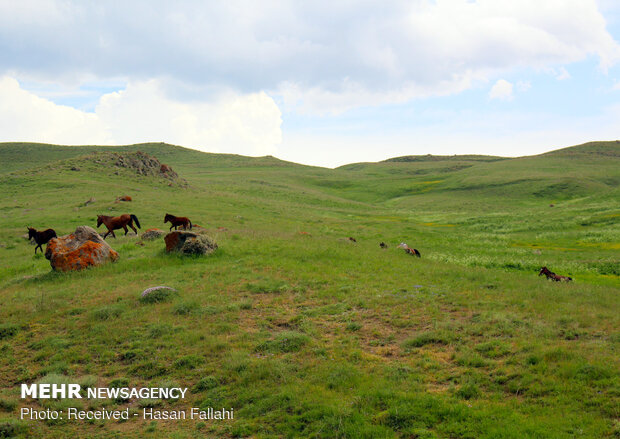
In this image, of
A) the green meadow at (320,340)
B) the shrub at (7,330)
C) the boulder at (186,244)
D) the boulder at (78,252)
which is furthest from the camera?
the boulder at (186,244)

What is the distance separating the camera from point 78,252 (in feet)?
66.6

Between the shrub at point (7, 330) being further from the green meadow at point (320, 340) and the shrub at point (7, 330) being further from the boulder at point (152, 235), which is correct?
the boulder at point (152, 235)

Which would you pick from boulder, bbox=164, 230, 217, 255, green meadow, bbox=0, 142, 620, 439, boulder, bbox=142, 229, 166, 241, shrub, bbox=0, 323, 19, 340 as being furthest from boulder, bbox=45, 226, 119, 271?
shrub, bbox=0, 323, 19, 340

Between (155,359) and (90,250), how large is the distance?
12.6 metres

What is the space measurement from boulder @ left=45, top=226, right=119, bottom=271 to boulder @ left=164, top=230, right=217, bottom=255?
311 cm

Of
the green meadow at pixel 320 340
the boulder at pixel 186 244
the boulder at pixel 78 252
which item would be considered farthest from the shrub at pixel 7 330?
the boulder at pixel 186 244

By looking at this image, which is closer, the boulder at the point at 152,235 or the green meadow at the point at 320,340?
the green meadow at the point at 320,340

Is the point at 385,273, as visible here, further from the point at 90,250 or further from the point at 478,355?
the point at 90,250

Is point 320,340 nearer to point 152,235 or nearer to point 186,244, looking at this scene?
point 186,244

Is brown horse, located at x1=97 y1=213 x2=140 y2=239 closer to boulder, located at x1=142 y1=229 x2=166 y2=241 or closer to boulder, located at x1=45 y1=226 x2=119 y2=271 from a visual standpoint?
boulder, located at x1=142 y1=229 x2=166 y2=241

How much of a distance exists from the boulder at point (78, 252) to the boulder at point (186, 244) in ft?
10.2

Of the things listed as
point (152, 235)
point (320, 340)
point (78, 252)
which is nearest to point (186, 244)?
point (78, 252)

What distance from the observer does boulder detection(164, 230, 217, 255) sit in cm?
2289

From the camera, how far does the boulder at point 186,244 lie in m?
22.9
